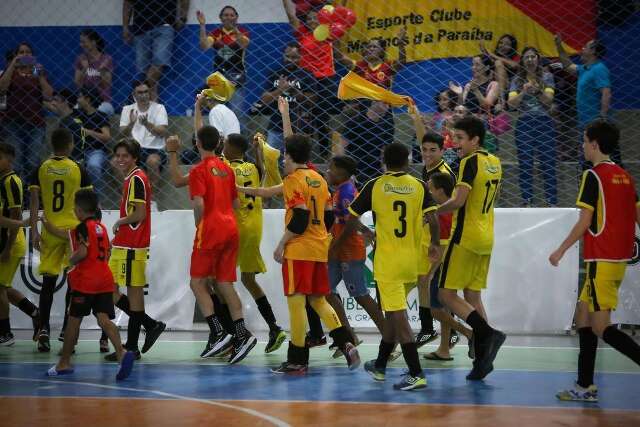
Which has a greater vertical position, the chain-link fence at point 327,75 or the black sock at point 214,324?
the chain-link fence at point 327,75

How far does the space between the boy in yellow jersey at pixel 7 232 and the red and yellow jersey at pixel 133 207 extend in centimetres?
149

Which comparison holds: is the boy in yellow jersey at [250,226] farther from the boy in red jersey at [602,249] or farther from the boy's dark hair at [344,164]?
the boy in red jersey at [602,249]

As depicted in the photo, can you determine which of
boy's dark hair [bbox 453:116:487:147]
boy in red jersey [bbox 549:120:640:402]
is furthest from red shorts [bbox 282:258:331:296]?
boy in red jersey [bbox 549:120:640:402]

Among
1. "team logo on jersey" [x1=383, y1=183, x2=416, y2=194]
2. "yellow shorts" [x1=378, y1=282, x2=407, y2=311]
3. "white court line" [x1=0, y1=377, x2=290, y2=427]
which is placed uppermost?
"team logo on jersey" [x1=383, y1=183, x2=416, y2=194]

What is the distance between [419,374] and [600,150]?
2.19 m

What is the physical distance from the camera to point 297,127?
12.1 metres

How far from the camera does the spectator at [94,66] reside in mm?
13250

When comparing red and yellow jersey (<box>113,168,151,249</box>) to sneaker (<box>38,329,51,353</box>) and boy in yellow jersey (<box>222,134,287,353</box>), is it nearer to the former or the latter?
boy in yellow jersey (<box>222,134,287,353</box>)

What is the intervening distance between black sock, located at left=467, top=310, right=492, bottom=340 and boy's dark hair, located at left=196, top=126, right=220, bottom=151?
2.83m

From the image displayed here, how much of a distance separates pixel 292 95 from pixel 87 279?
16.7ft

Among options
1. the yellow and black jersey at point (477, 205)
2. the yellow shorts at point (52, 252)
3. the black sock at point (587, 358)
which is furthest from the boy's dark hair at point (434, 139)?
the yellow shorts at point (52, 252)

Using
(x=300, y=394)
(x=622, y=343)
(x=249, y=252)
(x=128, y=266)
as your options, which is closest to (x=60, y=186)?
(x=128, y=266)

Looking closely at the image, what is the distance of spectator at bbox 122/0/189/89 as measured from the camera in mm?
13219

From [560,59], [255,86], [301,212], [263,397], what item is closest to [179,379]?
[263,397]
